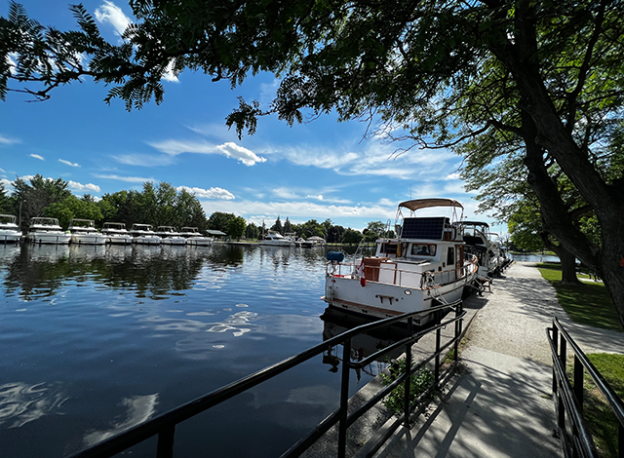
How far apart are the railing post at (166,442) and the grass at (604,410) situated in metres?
4.22

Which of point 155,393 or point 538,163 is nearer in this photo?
point 538,163

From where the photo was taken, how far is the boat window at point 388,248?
14.1 m

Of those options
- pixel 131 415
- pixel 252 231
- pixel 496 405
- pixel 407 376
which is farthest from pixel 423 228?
pixel 252 231

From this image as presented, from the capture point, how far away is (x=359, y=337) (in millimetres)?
9891

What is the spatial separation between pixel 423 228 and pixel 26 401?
13838mm

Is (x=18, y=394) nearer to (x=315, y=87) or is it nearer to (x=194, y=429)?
(x=194, y=429)

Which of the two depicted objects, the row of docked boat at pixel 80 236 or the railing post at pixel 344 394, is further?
the row of docked boat at pixel 80 236

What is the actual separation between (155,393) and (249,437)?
237 cm

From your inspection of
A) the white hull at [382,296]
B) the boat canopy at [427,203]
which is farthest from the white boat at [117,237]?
the boat canopy at [427,203]

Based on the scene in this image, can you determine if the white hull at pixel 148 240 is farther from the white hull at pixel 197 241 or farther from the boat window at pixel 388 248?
the boat window at pixel 388 248

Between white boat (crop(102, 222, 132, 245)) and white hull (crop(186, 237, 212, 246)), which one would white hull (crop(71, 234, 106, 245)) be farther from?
white hull (crop(186, 237, 212, 246))

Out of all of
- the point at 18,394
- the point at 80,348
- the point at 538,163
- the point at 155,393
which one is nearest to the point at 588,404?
the point at 538,163

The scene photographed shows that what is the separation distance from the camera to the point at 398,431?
3.03 m

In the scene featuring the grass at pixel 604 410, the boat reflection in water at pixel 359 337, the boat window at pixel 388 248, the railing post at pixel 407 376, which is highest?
the boat window at pixel 388 248
